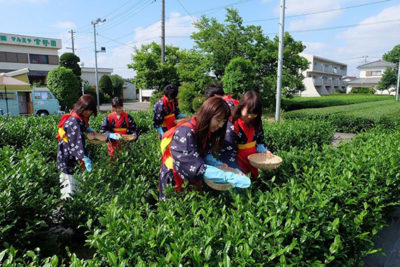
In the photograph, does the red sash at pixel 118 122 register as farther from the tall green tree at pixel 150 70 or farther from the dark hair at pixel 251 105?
the tall green tree at pixel 150 70

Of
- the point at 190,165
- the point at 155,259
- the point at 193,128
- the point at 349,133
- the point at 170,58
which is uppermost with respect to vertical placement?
the point at 170,58

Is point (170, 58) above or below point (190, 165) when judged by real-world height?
above

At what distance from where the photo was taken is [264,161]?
106 inches

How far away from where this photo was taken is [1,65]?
1228 inches

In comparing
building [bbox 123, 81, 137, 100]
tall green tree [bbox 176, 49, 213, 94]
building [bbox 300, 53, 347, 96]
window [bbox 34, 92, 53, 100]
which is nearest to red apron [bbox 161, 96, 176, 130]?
tall green tree [bbox 176, 49, 213, 94]

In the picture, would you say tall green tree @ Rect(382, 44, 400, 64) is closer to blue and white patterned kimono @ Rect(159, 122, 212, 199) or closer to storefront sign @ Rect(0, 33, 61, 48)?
storefront sign @ Rect(0, 33, 61, 48)

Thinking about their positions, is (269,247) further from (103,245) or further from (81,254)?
(81,254)

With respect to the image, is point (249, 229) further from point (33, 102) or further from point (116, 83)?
point (116, 83)

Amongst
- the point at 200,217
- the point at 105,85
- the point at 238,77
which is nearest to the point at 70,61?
the point at 105,85

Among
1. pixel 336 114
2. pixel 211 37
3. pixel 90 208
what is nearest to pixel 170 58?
pixel 211 37

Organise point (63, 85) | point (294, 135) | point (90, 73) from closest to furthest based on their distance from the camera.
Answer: point (294, 135)
point (63, 85)
point (90, 73)

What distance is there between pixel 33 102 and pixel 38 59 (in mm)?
20331

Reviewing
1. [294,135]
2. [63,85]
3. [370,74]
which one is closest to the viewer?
[294,135]

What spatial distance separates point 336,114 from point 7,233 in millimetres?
12584
